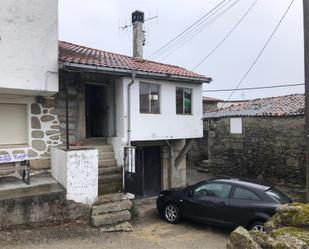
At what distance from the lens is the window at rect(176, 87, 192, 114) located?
14914 millimetres

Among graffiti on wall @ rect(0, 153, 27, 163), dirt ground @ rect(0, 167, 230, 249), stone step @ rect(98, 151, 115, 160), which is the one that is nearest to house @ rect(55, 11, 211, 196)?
stone step @ rect(98, 151, 115, 160)

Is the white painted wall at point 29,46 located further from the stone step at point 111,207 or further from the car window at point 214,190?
the car window at point 214,190

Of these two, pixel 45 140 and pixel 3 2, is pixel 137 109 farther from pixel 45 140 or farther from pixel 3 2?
pixel 3 2

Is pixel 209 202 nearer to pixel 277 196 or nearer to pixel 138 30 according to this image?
pixel 277 196

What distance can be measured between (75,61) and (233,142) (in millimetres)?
12374

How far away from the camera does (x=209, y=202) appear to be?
10570 millimetres

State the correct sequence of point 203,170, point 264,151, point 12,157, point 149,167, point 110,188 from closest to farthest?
point 12,157, point 110,188, point 149,167, point 264,151, point 203,170

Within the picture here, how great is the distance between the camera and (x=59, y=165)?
35.8 ft

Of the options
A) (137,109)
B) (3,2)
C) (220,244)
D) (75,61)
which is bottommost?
(220,244)

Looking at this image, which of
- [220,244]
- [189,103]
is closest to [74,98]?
[189,103]

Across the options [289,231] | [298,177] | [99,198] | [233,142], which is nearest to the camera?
[289,231]

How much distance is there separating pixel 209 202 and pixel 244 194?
110 cm

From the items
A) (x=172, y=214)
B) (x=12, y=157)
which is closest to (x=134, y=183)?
(x=172, y=214)

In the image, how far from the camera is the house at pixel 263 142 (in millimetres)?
17781
